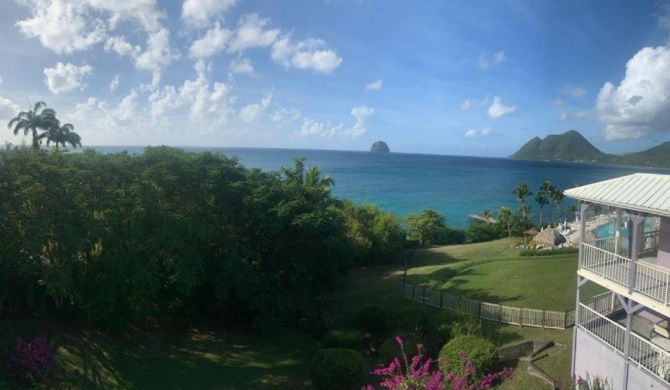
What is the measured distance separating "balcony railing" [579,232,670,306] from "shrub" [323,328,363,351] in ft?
25.3

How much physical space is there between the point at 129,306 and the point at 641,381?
595 inches

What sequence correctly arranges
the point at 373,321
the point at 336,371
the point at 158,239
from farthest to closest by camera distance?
the point at 373,321
the point at 158,239
the point at 336,371

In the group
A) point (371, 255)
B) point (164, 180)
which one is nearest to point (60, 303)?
point (164, 180)

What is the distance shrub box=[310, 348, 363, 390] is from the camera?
12.2 meters

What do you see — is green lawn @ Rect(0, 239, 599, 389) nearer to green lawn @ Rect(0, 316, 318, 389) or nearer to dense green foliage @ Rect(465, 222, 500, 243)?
green lawn @ Rect(0, 316, 318, 389)

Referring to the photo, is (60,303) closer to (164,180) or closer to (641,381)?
(164,180)

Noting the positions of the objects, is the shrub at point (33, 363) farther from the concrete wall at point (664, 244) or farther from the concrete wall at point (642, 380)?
the concrete wall at point (664, 244)

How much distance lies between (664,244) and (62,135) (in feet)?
146

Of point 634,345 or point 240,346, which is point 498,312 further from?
point 240,346

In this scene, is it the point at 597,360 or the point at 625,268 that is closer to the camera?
the point at 625,268

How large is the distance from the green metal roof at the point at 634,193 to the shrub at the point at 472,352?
5050 mm

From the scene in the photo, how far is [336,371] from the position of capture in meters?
12.3

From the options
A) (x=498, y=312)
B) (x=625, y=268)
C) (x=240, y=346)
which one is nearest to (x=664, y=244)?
(x=625, y=268)

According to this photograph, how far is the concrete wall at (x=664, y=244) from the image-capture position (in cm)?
1117
